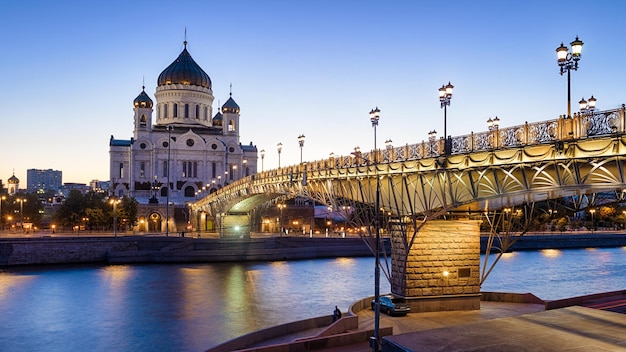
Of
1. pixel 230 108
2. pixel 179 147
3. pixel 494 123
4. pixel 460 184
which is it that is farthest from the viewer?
pixel 230 108

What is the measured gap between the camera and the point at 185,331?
29.5 metres

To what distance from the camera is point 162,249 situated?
61.6 meters

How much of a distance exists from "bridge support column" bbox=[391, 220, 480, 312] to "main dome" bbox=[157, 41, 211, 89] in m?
96.6

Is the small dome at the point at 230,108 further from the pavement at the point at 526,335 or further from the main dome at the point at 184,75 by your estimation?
the pavement at the point at 526,335

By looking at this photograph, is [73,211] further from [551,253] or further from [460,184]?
[460,184]

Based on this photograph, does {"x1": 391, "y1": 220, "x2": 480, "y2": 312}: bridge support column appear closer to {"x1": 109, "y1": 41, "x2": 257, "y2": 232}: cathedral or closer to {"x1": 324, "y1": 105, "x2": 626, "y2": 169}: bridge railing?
{"x1": 324, "y1": 105, "x2": 626, "y2": 169}: bridge railing

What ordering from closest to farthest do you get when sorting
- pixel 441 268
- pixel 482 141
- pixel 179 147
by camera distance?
1. pixel 482 141
2. pixel 441 268
3. pixel 179 147

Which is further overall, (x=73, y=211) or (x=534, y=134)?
(x=73, y=211)

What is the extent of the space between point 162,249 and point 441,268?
41041 mm

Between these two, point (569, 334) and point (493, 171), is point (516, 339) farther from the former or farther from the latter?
point (493, 171)

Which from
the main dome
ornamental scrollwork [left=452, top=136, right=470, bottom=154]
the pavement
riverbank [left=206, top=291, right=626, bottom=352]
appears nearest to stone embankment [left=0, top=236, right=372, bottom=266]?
riverbank [left=206, top=291, right=626, bottom=352]

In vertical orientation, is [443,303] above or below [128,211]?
below

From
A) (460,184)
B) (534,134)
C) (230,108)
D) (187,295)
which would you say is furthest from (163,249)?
(230,108)

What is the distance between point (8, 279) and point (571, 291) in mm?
44731
